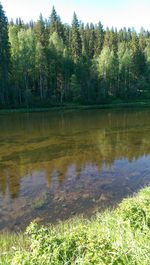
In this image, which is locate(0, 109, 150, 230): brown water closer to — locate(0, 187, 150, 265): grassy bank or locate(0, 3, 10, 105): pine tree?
locate(0, 187, 150, 265): grassy bank

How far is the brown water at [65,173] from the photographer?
37.6 feet

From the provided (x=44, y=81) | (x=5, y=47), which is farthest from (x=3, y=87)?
(x=44, y=81)

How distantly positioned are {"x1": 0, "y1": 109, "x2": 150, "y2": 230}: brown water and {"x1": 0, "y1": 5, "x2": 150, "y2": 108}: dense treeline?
32.5 m

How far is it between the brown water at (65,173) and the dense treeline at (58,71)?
32.5 m

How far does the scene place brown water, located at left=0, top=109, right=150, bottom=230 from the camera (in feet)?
37.6

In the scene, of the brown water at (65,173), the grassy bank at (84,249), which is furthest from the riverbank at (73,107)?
the grassy bank at (84,249)

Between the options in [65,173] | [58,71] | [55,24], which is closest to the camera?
[65,173]

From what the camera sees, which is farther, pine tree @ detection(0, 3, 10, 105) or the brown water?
pine tree @ detection(0, 3, 10, 105)

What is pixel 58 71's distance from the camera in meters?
67.1

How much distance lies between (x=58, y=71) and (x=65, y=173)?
53.3 metres

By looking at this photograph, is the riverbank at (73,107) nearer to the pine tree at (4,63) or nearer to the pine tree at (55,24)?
the pine tree at (4,63)

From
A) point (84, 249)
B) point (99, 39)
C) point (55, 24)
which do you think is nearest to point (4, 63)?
point (55, 24)

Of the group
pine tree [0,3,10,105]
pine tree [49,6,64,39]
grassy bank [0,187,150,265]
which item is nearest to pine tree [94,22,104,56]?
pine tree [49,6,64,39]

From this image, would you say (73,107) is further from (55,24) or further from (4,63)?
(55,24)
